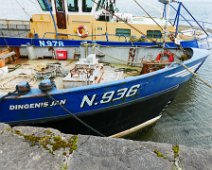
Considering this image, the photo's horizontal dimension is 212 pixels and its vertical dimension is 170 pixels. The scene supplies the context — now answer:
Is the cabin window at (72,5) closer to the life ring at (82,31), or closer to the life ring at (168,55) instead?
the life ring at (82,31)

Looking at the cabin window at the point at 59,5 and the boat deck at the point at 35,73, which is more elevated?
the cabin window at the point at 59,5

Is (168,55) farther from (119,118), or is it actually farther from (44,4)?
(44,4)

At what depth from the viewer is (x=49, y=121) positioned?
14.6 ft

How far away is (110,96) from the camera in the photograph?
4.61 metres

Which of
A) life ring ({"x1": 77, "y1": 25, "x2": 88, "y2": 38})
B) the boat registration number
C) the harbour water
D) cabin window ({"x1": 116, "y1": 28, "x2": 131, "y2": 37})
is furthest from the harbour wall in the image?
cabin window ({"x1": 116, "y1": 28, "x2": 131, "y2": 37})

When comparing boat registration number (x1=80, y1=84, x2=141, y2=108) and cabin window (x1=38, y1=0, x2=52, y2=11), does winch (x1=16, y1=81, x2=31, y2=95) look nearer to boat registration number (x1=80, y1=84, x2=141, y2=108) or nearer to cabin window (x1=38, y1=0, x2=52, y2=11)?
boat registration number (x1=80, y1=84, x2=141, y2=108)

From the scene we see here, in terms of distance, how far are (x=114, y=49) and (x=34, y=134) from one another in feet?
18.2

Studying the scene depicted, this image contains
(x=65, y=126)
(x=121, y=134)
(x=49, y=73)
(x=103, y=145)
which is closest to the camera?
(x=103, y=145)

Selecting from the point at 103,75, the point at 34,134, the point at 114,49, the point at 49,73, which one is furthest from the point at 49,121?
the point at 114,49

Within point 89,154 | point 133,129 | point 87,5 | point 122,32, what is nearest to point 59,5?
point 87,5

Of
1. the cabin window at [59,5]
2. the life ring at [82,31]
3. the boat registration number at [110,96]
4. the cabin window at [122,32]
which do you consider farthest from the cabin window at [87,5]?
the boat registration number at [110,96]

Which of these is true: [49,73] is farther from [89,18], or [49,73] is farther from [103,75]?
[89,18]

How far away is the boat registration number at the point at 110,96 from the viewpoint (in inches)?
174

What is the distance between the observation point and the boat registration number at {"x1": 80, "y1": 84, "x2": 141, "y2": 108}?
4.43 meters
